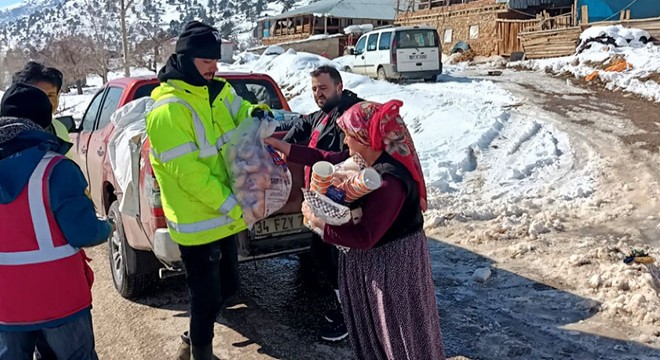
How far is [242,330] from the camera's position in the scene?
15.1 feet

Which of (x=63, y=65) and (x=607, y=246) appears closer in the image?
(x=607, y=246)

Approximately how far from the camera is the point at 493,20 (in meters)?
29.6

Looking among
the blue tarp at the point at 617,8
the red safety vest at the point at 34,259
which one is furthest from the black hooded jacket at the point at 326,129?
the blue tarp at the point at 617,8

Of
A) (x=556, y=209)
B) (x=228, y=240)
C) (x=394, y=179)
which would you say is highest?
(x=394, y=179)

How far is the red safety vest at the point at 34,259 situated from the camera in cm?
256

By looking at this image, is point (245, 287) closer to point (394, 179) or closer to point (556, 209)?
point (394, 179)

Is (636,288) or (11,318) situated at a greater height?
(11,318)

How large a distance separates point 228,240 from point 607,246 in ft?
13.4

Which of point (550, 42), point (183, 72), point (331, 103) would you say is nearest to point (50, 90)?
point (183, 72)

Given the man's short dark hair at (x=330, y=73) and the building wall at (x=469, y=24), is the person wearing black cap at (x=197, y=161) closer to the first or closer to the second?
the man's short dark hair at (x=330, y=73)

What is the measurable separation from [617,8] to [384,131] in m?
28.1

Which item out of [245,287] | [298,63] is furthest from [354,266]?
[298,63]

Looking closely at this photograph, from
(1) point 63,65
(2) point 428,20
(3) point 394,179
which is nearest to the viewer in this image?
(3) point 394,179

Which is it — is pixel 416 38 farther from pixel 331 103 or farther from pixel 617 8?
pixel 331 103
